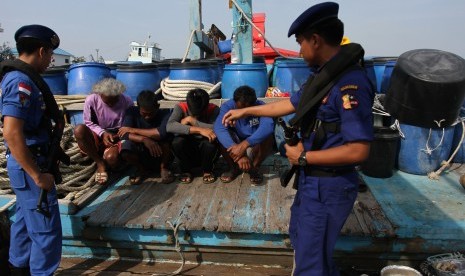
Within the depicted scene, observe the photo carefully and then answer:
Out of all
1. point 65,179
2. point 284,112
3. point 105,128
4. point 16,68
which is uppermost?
point 16,68

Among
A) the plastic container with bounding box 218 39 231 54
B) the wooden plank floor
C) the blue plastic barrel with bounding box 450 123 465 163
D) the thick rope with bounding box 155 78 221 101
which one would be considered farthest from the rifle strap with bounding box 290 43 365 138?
the plastic container with bounding box 218 39 231 54

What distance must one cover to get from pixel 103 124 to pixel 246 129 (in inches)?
63.1

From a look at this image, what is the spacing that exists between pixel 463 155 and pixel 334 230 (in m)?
3.03

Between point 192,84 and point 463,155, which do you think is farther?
point 192,84

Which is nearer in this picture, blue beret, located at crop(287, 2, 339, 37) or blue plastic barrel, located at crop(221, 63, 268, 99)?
blue beret, located at crop(287, 2, 339, 37)

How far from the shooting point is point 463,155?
3934 millimetres

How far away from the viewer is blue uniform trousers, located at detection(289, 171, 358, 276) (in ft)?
5.87

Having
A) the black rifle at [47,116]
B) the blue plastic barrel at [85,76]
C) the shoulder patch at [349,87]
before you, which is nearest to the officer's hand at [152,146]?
the black rifle at [47,116]

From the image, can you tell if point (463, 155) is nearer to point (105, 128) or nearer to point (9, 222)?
point (105, 128)

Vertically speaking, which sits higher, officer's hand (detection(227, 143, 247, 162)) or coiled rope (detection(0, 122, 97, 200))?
officer's hand (detection(227, 143, 247, 162))

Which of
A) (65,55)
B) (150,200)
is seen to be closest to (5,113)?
(150,200)

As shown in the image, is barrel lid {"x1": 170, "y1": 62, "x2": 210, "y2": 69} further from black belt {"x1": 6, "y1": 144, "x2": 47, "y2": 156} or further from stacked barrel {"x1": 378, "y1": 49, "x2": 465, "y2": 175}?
stacked barrel {"x1": 378, "y1": 49, "x2": 465, "y2": 175}

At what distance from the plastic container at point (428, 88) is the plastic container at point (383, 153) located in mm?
1360

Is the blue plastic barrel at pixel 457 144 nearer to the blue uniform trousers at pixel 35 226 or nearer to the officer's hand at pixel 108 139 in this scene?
the officer's hand at pixel 108 139
